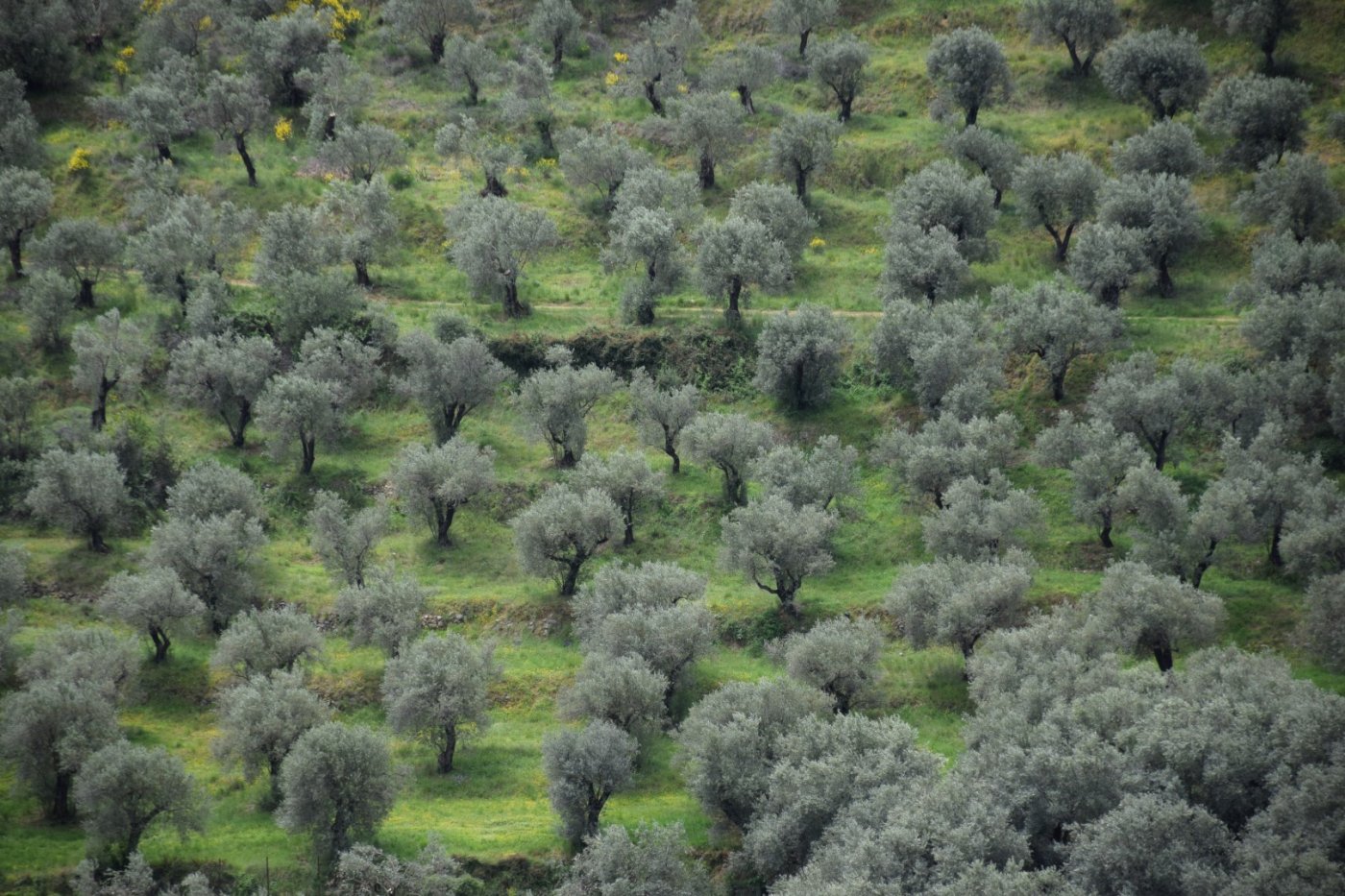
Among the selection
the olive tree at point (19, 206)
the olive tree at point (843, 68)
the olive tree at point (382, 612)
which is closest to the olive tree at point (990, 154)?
the olive tree at point (843, 68)

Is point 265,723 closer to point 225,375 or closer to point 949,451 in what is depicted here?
point 225,375

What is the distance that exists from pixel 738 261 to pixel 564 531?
28882 mm

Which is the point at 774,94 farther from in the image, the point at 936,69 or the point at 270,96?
the point at 270,96

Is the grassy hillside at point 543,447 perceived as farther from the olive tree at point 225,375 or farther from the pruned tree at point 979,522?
the pruned tree at point 979,522

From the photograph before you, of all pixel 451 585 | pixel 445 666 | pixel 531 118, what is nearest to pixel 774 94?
pixel 531 118

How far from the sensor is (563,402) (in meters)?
103

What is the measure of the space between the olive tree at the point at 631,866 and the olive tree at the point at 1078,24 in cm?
8799

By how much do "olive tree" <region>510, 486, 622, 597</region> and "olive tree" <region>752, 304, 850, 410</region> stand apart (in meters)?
18.6

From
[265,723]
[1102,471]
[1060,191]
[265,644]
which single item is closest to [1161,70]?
[1060,191]

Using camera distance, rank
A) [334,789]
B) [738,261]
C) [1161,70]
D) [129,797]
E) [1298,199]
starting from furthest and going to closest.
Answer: [1161,70] < [738,261] < [1298,199] < [334,789] < [129,797]

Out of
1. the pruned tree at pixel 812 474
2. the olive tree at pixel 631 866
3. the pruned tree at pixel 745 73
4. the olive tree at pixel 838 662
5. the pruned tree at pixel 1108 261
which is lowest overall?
the olive tree at pixel 631 866

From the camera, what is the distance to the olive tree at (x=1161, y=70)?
12275 cm

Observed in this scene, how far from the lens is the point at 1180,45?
404 ft

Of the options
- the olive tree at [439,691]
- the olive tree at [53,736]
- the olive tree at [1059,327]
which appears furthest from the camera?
the olive tree at [1059,327]
